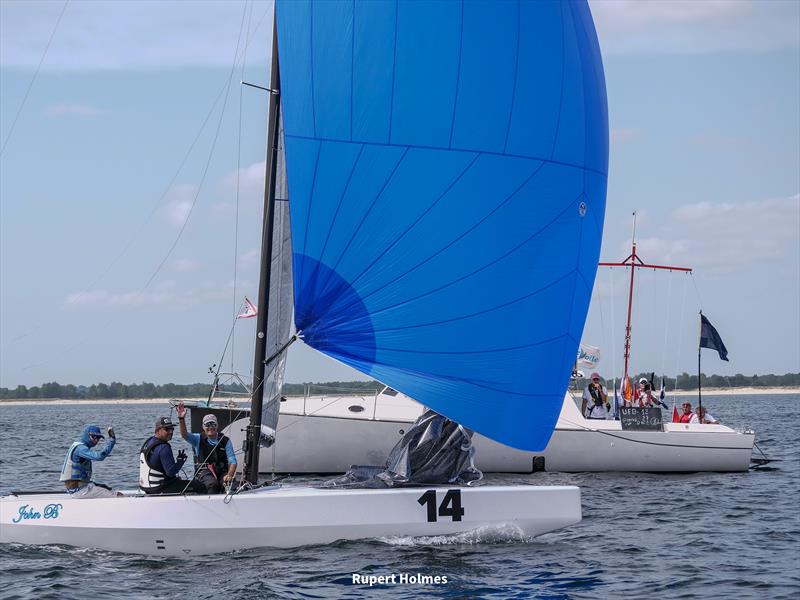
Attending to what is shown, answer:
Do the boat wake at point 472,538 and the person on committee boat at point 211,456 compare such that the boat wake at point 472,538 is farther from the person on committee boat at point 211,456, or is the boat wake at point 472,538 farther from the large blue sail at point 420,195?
the person on committee boat at point 211,456

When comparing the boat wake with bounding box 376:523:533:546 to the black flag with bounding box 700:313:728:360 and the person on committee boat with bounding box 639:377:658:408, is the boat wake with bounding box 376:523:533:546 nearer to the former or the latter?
the person on committee boat with bounding box 639:377:658:408

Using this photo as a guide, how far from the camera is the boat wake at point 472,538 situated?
1146cm

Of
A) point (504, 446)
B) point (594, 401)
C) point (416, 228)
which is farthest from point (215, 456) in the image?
point (594, 401)

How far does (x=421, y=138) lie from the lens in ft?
38.2

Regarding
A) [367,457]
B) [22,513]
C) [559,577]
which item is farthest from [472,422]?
[367,457]

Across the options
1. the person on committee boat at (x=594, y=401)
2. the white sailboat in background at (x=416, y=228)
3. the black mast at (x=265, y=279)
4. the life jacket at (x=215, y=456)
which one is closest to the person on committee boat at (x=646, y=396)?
the person on committee boat at (x=594, y=401)

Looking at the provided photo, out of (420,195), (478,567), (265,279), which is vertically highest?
Result: (420,195)

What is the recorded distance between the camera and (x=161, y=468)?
11617mm

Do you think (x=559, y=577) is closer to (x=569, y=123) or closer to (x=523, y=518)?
(x=523, y=518)

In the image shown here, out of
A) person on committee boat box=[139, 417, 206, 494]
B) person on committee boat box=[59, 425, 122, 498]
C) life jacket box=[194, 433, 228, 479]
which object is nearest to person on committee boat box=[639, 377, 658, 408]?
life jacket box=[194, 433, 228, 479]

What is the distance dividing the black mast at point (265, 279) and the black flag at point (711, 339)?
13711mm

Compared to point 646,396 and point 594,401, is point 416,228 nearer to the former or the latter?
point 594,401

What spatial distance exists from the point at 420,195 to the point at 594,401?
36.6 feet

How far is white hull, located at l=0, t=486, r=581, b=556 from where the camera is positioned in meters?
11.2
